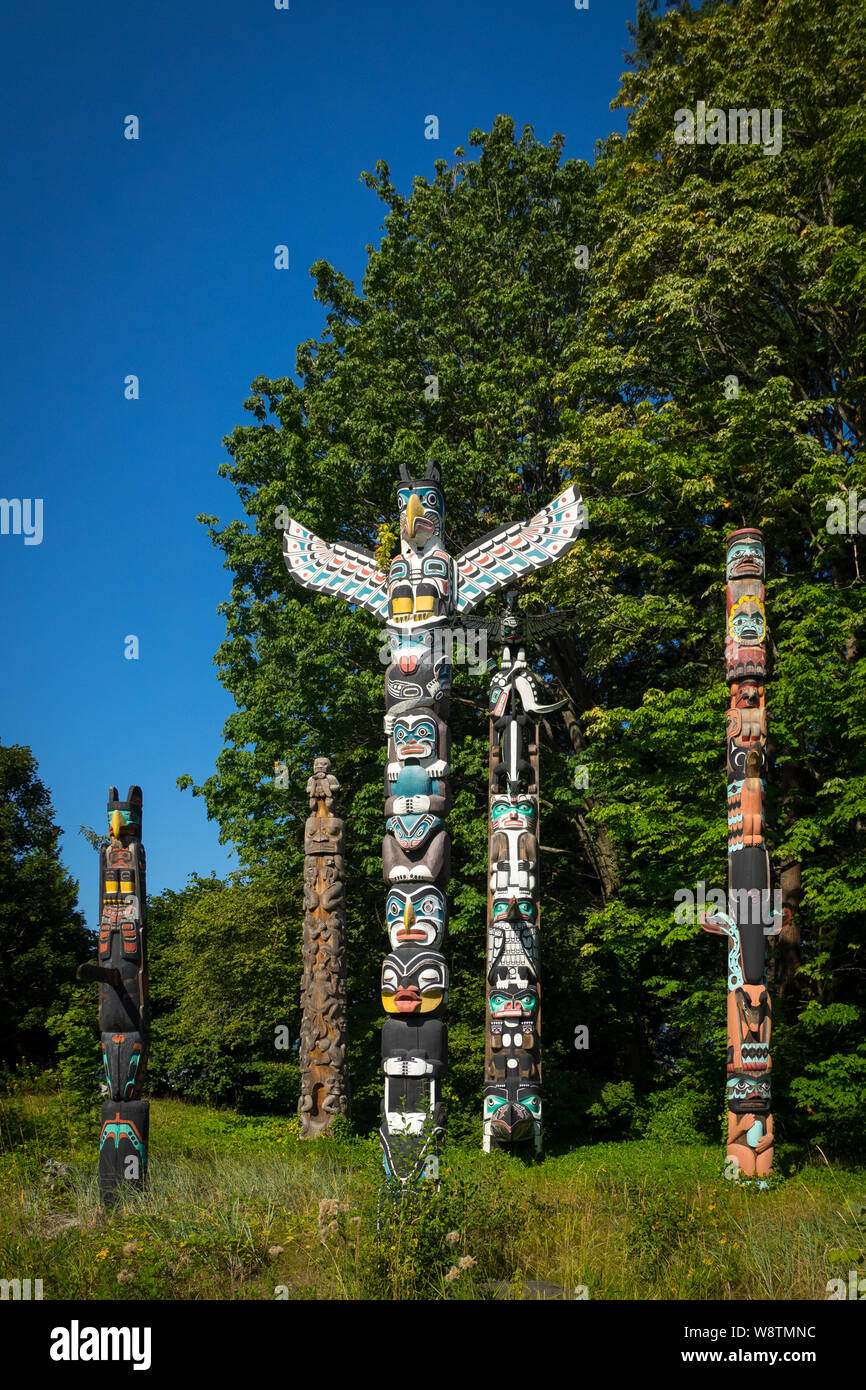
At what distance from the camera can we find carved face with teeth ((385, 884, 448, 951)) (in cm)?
871

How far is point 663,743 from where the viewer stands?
49.7 feet

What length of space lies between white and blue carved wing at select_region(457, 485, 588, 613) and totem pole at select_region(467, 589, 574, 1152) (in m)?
2.24

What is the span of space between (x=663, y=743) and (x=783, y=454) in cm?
472

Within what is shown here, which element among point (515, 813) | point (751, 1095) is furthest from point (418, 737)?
point (751, 1095)

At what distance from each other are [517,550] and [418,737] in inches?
91.5

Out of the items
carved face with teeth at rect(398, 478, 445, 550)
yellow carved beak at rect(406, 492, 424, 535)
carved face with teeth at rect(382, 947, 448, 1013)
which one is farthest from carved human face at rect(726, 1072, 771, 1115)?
yellow carved beak at rect(406, 492, 424, 535)

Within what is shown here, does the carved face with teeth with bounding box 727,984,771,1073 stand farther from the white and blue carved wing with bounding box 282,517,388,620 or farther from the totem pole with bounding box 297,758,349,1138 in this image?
the totem pole with bounding box 297,758,349,1138

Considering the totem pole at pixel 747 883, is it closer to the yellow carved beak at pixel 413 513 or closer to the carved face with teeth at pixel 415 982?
the carved face with teeth at pixel 415 982

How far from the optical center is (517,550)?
33.9 feet

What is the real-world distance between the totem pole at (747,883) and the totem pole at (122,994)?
229 inches

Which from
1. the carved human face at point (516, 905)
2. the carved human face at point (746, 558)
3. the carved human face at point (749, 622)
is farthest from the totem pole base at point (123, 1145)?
the carved human face at point (746, 558)

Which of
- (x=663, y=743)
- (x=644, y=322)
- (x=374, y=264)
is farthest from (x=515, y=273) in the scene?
(x=663, y=743)

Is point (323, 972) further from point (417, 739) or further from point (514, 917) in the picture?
point (417, 739)
